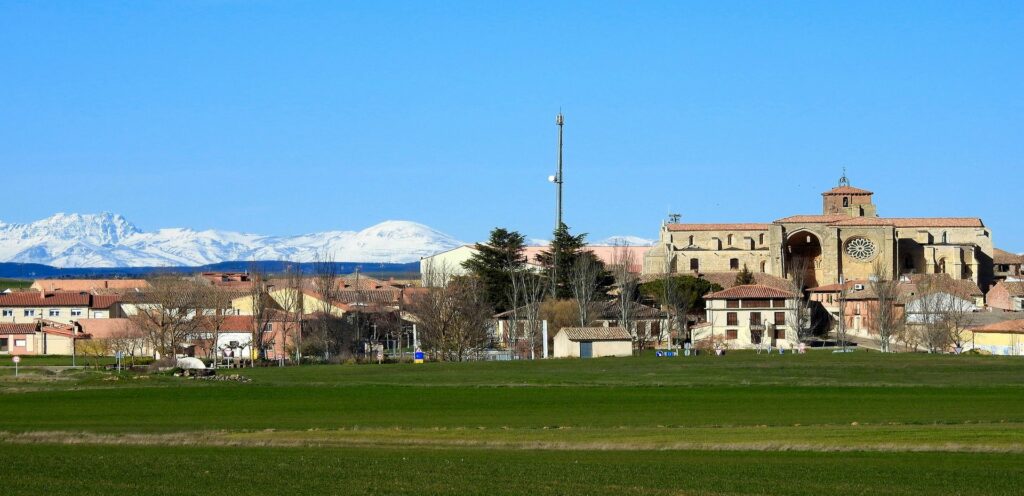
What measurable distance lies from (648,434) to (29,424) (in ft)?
50.4

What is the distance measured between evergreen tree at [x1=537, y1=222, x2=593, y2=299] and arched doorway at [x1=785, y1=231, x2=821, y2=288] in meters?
25.3

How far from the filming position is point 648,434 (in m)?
33.3

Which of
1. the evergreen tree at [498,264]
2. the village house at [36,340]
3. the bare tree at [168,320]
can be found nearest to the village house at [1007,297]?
the evergreen tree at [498,264]

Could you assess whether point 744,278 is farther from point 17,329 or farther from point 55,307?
point 17,329

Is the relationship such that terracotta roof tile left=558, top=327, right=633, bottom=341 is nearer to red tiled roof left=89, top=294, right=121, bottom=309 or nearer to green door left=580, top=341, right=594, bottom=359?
green door left=580, top=341, right=594, bottom=359

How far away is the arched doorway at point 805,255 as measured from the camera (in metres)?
120

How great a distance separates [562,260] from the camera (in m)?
98.0

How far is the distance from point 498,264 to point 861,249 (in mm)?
34651

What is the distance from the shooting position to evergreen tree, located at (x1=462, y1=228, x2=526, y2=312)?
96188mm

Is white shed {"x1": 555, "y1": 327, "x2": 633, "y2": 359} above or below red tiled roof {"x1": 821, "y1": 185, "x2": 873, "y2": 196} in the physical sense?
below

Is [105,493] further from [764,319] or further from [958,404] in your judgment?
[764,319]

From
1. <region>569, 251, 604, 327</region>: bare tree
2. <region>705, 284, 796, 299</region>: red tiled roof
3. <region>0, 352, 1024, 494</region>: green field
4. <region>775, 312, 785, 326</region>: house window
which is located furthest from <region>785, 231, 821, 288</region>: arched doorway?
<region>0, 352, 1024, 494</region>: green field

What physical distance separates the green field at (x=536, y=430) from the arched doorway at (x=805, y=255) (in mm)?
57113

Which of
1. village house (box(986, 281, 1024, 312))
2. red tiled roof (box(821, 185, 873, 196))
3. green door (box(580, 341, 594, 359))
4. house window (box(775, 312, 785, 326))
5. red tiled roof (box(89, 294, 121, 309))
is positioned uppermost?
red tiled roof (box(821, 185, 873, 196))
